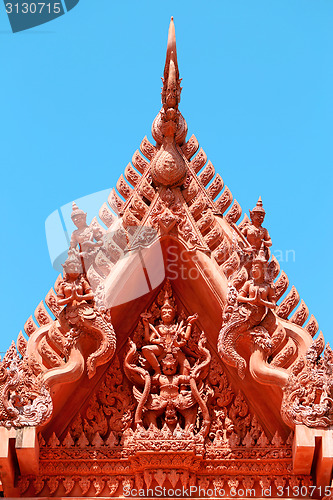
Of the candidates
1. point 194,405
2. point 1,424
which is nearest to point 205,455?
point 194,405

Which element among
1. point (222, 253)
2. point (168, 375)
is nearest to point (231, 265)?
point (222, 253)

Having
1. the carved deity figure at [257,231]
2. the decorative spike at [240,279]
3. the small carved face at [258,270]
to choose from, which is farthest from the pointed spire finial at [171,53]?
the small carved face at [258,270]

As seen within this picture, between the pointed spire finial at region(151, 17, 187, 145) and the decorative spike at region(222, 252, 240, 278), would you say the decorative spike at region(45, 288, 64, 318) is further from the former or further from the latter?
the pointed spire finial at region(151, 17, 187, 145)

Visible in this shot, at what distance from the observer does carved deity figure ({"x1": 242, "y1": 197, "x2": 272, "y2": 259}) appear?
40.4 feet

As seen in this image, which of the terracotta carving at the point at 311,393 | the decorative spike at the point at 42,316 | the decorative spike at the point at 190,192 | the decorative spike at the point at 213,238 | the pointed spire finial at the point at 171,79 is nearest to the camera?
the terracotta carving at the point at 311,393

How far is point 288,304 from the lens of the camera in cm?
1306

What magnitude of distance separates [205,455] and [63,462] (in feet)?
5.87

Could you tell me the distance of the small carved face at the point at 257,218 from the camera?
1233cm

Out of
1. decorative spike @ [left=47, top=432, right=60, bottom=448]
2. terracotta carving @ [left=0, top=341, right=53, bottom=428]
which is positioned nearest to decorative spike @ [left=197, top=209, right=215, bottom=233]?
terracotta carving @ [left=0, top=341, right=53, bottom=428]

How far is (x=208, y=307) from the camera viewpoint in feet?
43.1

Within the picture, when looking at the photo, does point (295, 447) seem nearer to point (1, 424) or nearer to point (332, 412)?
point (332, 412)

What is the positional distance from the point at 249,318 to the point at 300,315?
94 centimetres

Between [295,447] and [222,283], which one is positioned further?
[222,283]

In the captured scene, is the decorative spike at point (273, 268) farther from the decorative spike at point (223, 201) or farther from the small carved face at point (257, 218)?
the decorative spike at point (223, 201)
